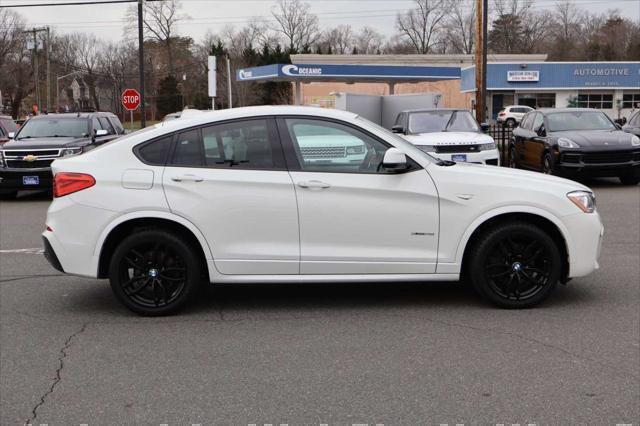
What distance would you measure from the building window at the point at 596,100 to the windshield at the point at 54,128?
54.5 metres

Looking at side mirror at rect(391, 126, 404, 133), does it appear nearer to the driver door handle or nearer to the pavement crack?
the driver door handle

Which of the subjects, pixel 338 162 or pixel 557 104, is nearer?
pixel 338 162

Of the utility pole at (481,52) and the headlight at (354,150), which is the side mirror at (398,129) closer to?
the utility pole at (481,52)

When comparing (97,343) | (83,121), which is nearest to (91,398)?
(97,343)

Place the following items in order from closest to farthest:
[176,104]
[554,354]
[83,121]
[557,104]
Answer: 1. [554,354]
2. [83,121]
3. [557,104]
4. [176,104]

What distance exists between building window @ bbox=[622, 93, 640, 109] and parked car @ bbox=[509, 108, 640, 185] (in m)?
50.3

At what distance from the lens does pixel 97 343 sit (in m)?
5.00

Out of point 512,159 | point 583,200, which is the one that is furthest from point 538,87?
point 583,200

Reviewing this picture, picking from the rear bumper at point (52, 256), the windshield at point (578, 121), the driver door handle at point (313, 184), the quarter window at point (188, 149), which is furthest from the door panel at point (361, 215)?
the windshield at point (578, 121)

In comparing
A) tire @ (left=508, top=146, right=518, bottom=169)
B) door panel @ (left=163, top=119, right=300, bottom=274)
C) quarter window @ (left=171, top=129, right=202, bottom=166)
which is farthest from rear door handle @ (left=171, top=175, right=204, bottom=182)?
tire @ (left=508, top=146, right=518, bottom=169)

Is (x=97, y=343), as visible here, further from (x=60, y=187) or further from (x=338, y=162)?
(x=338, y=162)

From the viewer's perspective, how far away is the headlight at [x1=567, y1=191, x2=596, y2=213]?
5605mm

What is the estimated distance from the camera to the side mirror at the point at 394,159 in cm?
533

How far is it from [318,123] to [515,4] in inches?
3933
